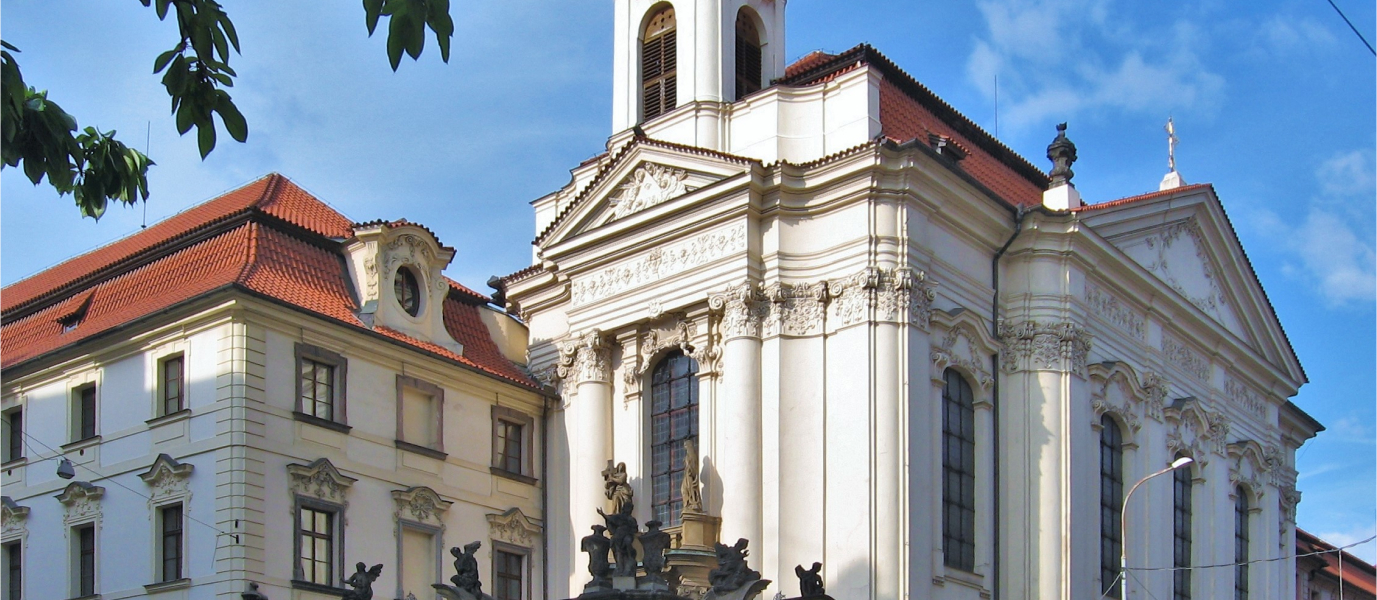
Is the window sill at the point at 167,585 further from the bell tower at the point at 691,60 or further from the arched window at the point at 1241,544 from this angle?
the arched window at the point at 1241,544

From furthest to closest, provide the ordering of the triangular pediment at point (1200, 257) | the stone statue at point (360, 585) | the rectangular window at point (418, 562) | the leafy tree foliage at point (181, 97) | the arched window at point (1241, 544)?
the arched window at point (1241, 544) → the triangular pediment at point (1200, 257) → the rectangular window at point (418, 562) → the stone statue at point (360, 585) → the leafy tree foliage at point (181, 97)

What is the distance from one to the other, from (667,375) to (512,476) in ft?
10.5

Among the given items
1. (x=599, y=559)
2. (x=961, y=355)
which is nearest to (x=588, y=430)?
(x=961, y=355)

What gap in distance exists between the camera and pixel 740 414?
26062 mm

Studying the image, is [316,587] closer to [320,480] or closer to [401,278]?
[320,480]

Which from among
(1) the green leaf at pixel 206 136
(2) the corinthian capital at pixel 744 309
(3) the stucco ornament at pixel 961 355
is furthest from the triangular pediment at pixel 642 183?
(1) the green leaf at pixel 206 136

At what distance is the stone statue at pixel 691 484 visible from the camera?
26172mm

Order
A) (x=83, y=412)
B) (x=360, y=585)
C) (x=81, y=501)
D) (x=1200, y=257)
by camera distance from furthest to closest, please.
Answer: (x=1200, y=257)
(x=83, y=412)
(x=81, y=501)
(x=360, y=585)

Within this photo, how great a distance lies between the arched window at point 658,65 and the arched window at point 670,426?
15.8 ft

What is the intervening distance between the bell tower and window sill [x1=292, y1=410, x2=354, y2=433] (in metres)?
7.37

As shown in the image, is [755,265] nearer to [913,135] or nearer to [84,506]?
[913,135]

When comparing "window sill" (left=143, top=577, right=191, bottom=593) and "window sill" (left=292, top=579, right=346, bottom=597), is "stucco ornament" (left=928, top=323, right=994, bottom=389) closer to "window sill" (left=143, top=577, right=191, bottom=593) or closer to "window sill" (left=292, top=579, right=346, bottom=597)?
"window sill" (left=292, top=579, right=346, bottom=597)

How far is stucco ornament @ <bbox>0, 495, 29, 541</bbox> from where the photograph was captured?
26.7 m

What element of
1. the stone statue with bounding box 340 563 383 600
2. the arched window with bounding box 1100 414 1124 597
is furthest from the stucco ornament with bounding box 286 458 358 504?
the arched window with bounding box 1100 414 1124 597
